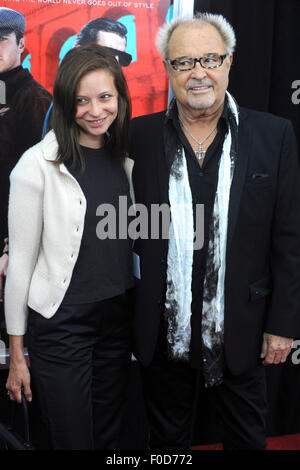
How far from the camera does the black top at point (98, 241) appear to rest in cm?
165

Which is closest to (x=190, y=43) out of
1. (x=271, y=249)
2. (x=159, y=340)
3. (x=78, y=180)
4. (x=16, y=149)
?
(x=78, y=180)

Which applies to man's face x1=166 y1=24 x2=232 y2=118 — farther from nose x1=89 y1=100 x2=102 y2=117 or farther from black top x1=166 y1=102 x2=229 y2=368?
nose x1=89 y1=100 x2=102 y2=117

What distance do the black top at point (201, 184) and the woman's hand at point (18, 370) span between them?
2.01 feet

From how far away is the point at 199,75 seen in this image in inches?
66.7

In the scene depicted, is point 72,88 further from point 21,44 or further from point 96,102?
point 21,44

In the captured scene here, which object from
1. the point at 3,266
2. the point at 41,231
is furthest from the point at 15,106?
the point at 41,231

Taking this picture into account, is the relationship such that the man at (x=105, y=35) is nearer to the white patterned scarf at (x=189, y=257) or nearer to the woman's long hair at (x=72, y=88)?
the woman's long hair at (x=72, y=88)

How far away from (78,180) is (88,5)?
99cm

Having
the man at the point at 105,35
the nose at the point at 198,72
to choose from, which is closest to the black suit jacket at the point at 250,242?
the nose at the point at 198,72

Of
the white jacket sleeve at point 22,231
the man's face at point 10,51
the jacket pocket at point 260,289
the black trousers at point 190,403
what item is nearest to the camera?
the white jacket sleeve at point 22,231

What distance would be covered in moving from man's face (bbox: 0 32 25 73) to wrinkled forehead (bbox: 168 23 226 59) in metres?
0.75

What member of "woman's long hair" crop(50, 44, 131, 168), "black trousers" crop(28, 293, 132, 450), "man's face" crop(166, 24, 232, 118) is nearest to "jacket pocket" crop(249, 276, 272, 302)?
"black trousers" crop(28, 293, 132, 450)

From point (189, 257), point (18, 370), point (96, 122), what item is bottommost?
point (18, 370)

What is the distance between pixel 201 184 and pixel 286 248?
1.24ft
